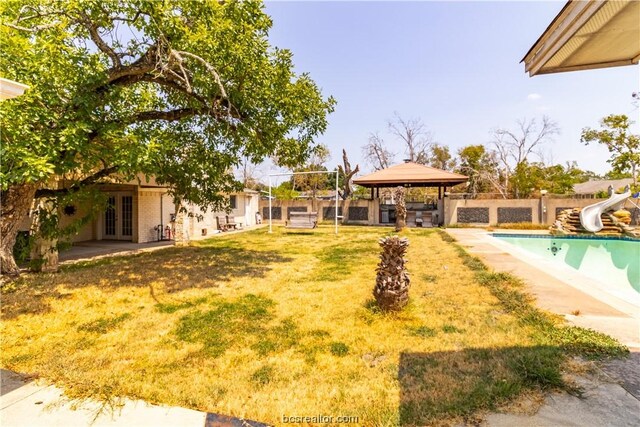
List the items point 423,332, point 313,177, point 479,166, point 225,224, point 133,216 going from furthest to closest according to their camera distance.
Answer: point 313,177 < point 479,166 < point 225,224 < point 133,216 < point 423,332

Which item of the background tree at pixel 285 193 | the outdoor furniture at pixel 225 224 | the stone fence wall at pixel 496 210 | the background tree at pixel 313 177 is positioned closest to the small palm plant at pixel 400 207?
the stone fence wall at pixel 496 210

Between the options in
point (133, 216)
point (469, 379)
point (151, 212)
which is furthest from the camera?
point (151, 212)

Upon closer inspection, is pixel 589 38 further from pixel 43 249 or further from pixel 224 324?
pixel 43 249

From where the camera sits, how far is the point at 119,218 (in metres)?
13.8

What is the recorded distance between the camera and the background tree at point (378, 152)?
37.4 m

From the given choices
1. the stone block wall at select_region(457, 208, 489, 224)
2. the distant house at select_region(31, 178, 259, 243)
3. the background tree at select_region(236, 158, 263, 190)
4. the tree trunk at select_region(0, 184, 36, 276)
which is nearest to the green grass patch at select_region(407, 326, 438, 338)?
the tree trunk at select_region(0, 184, 36, 276)

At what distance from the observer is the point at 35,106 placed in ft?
16.9

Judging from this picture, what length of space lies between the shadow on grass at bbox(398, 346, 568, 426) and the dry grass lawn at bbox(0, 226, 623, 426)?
0.04ft

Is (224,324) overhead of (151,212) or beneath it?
beneath

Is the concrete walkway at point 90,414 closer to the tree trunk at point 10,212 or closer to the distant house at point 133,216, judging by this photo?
the tree trunk at point 10,212

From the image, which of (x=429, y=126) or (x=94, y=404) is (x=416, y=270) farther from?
(x=429, y=126)

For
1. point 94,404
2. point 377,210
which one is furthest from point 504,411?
point 377,210

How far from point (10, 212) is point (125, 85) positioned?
11.3ft

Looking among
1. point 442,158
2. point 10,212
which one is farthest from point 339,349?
point 442,158
